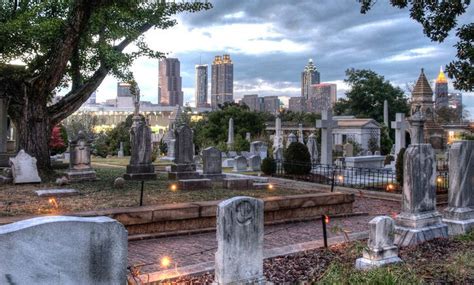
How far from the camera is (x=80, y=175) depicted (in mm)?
16234

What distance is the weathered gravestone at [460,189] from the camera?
31.3 ft

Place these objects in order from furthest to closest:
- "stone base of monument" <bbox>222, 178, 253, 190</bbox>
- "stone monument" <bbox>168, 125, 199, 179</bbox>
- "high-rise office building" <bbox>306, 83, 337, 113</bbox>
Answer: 1. "high-rise office building" <bbox>306, 83, 337, 113</bbox>
2. "stone monument" <bbox>168, 125, 199, 179</bbox>
3. "stone base of monument" <bbox>222, 178, 253, 190</bbox>

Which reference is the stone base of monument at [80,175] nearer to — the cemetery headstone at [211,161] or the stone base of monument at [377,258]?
the cemetery headstone at [211,161]

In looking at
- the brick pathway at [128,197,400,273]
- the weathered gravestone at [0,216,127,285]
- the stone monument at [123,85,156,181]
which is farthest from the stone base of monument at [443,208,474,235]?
the stone monument at [123,85,156,181]

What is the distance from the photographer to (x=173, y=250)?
8.03 meters

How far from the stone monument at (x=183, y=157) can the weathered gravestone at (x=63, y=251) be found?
13286mm

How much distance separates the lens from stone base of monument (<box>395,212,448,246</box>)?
8.68 m

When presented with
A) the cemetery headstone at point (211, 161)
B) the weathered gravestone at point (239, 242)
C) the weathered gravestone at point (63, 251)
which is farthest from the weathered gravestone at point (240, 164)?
the weathered gravestone at point (63, 251)

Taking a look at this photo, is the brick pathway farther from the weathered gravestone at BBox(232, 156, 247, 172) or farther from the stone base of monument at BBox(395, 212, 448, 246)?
the weathered gravestone at BBox(232, 156, 247, 172)

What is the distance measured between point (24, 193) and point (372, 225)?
31.1ft

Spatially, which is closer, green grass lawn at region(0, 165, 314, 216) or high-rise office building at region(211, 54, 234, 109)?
green grass lawn at region(0, 165, 314, 216)

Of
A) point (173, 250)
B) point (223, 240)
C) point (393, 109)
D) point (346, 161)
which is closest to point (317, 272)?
point (223, 240)

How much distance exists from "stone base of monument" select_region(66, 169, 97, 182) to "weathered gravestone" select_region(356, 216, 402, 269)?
11665 millimetres

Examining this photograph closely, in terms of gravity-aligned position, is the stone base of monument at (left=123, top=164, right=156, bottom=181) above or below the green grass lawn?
above
